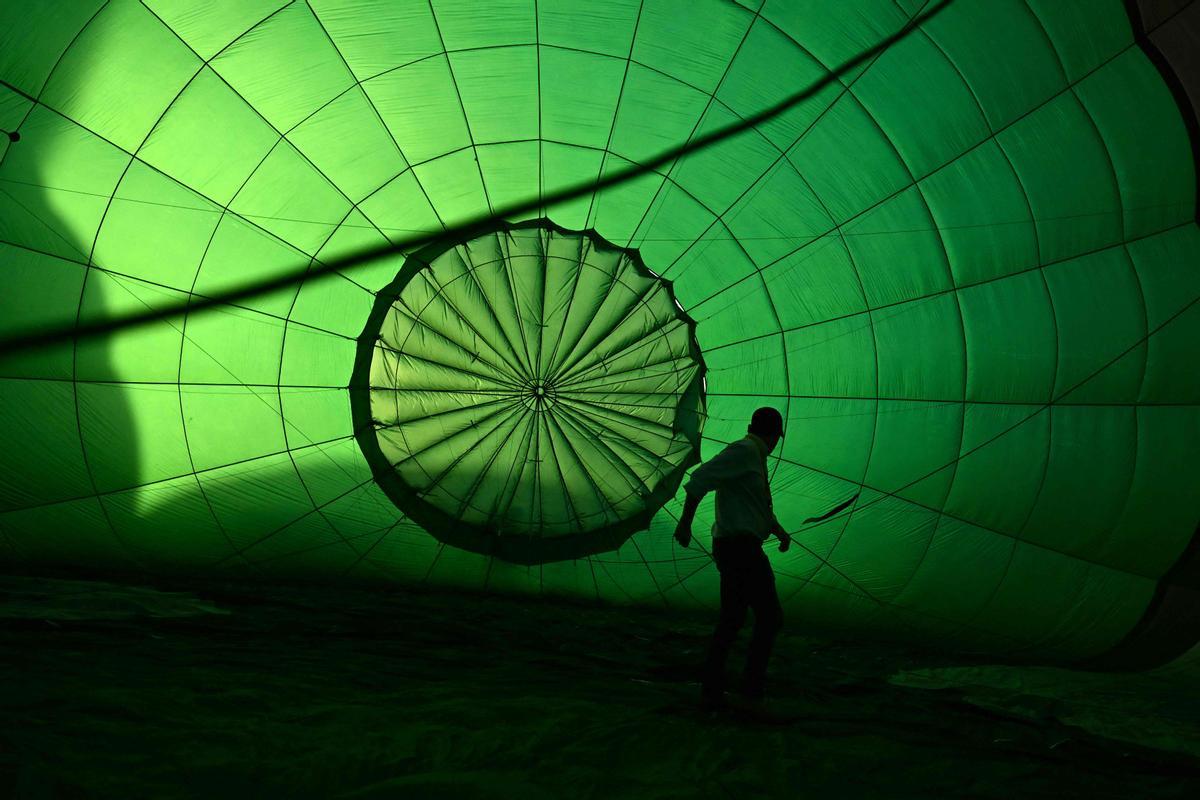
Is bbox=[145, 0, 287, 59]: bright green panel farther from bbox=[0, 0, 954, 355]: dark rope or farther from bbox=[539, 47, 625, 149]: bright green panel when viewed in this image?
bbox=[539, 47, 625, 149]: bright green panel

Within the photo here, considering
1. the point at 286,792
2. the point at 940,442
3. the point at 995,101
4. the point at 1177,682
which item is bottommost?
the point at 286,792

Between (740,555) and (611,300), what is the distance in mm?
2404

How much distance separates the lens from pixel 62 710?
8.87ft

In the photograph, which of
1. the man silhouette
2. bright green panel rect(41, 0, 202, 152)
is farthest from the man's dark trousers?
bright green panel rect(41, 0, 202, 152)

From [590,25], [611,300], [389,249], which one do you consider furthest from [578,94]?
[389,249]

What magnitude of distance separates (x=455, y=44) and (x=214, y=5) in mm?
1204

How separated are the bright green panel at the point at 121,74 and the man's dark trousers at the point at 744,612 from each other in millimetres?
3722

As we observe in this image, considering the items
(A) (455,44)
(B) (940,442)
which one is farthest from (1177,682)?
(A) (455,44)

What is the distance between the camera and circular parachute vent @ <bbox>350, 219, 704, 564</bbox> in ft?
18.4

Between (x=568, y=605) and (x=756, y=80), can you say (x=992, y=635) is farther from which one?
(x=756, y=80)

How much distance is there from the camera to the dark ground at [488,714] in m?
2.51

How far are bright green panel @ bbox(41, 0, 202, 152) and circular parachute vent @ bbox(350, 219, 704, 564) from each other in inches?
60.1

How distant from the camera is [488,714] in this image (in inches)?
125

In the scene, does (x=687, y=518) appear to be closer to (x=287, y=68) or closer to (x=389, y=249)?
(x=389, y=249)
